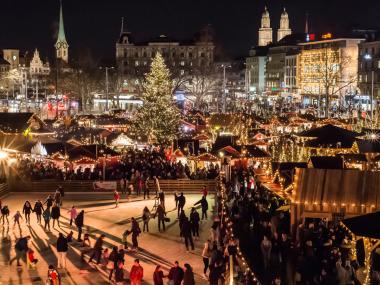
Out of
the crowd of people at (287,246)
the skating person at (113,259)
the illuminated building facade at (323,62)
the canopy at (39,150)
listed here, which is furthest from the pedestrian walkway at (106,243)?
the illuminated building facade at (323,62)

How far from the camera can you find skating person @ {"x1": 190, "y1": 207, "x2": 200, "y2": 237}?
17.8 metres

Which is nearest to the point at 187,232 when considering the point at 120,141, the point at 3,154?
the point at 3,154

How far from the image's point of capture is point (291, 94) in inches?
4387

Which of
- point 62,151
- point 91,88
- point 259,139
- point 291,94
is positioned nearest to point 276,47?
point 291,94

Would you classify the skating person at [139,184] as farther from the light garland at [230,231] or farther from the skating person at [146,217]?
the skating person at [146,217]

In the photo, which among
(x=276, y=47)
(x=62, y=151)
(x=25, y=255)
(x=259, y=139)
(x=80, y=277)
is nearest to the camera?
(x=80, y=277)

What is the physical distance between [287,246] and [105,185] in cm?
1428

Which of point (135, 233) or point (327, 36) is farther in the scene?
point (327, 36)

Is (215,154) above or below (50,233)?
above

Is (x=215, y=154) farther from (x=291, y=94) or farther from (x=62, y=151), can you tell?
(x=291, y=94)

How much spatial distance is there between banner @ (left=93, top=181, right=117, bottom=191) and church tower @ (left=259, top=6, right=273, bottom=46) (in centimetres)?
15379

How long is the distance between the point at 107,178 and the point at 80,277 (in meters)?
12.8

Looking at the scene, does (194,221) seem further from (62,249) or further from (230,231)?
(62,249)

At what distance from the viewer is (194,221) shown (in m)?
18.1
